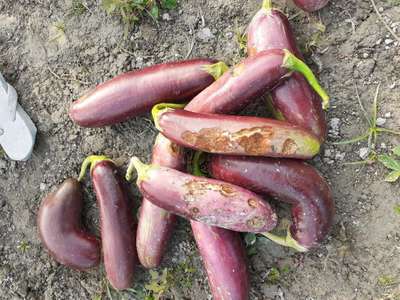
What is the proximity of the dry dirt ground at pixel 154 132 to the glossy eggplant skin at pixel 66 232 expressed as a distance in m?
0.13

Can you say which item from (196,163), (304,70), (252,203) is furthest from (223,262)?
(304,70)

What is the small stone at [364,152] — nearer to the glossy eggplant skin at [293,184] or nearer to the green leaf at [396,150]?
the green leaf at [396,150]

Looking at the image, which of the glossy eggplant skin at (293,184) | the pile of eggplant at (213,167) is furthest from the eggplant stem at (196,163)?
the glossy eggplant skin at (293,184)

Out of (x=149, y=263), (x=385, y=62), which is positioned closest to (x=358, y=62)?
(x=385, y=62)

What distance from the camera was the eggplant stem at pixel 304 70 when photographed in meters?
2.75

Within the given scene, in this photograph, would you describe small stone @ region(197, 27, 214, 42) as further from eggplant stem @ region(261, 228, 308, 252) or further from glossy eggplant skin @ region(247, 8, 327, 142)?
eggplant stem @ region(261, 228, 308, 252)

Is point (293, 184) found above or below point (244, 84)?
below

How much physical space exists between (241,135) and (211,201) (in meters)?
0.35

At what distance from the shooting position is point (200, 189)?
270 centimetres

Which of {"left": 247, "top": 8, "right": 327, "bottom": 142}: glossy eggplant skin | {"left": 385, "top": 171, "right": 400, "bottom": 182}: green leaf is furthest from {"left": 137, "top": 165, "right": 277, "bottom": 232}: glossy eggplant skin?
{"left": 385, "top": 171, "right": 400, "bottom": 182}: green leaf

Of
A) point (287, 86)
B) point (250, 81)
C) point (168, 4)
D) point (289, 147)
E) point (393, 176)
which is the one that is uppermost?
point (168, 4)

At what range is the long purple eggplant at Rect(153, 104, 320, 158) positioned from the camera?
2695 mm

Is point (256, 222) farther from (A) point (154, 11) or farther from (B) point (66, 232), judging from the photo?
(A) point (154, 11)

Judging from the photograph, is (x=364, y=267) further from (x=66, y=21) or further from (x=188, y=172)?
(x=66, y=21)
